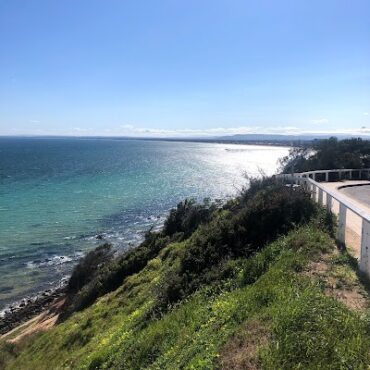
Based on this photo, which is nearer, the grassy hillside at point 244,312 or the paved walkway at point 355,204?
the grassy hillside at point 244,312

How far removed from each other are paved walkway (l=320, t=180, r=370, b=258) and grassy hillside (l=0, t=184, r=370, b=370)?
1.64 ft

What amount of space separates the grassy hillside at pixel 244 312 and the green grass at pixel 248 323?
0.05ft

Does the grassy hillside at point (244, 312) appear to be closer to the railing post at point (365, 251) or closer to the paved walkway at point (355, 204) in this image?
the railing post at point (365, 251)

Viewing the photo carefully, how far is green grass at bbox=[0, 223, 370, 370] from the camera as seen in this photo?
14.6 ft

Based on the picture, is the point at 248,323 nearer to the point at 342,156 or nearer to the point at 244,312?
the point at 244,312

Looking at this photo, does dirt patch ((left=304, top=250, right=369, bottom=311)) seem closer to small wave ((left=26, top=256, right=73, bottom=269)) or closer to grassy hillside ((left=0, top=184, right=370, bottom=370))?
grassy hillside ((left=0, top=184, right=370, bottom=370))

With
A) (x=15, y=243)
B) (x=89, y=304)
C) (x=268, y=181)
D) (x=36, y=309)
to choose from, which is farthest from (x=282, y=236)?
(x=15, y=243)

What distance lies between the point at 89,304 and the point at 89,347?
5845mm

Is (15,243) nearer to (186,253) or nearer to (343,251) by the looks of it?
(186,253)

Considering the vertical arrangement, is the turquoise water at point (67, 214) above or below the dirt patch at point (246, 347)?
below

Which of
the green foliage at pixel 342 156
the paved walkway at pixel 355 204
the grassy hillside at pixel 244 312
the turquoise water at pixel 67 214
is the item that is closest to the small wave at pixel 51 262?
the turquoise water at pixel 67 214

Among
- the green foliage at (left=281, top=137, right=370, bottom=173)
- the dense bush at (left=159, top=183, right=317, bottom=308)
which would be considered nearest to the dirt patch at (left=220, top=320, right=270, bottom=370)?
the dense bush at (left=159, top=183, right=317, bottom=308)

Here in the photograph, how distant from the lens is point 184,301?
873 cm

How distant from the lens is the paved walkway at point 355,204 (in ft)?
28.3
